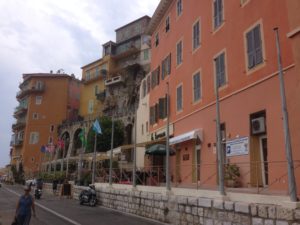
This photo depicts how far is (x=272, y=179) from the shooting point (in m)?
11.5

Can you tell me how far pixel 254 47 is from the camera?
1392cm

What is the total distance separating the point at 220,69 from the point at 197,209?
7.53 meters

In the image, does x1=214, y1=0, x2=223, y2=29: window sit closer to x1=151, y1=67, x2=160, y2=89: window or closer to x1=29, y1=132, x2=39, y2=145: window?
x1=151, y1=67, x2=160, y2=89: window

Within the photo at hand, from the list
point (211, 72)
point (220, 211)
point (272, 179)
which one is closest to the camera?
point (220, 211)

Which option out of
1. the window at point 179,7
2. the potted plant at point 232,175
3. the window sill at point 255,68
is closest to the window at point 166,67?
the window at point 179,7

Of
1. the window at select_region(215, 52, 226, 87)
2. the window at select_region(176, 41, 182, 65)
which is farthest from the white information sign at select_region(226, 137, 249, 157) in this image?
the window at select_region(176, 41, 182, 65)

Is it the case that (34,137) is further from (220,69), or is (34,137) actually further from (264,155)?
(264,155)

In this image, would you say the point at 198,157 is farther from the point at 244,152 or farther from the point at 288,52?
the point at 288,52

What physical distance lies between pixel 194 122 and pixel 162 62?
324 inches

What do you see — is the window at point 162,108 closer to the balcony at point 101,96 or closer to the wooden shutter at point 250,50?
the wooden shutter at point 250,50

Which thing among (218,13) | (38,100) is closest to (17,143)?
(38,100)

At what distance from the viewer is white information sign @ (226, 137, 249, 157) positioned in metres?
13.7

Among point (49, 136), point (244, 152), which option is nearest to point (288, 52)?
point (244, 152)

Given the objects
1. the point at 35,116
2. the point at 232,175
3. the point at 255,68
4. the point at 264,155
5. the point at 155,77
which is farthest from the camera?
the point at 35,116
